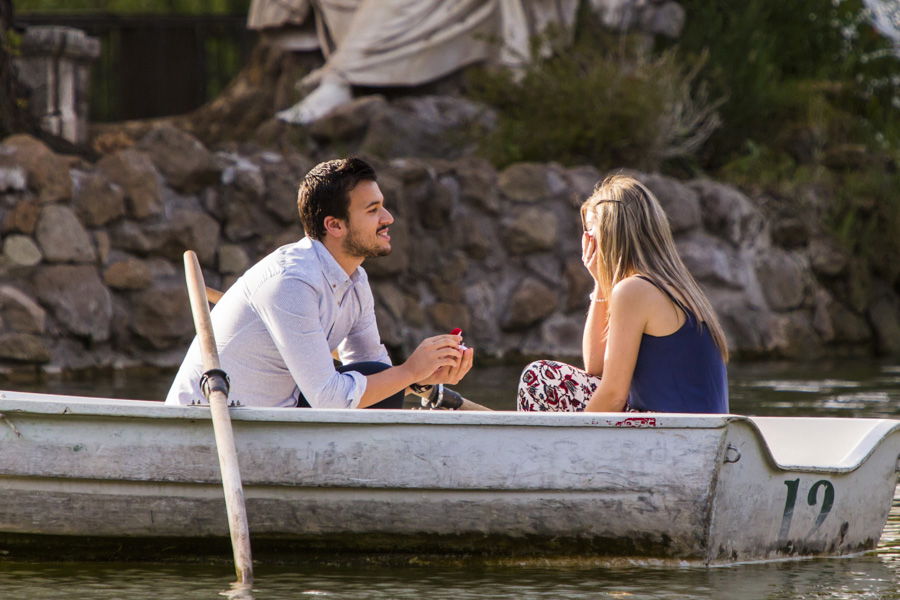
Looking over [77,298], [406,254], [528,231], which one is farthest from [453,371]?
[528,231]

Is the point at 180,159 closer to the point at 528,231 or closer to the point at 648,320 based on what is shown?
the point at 528,231

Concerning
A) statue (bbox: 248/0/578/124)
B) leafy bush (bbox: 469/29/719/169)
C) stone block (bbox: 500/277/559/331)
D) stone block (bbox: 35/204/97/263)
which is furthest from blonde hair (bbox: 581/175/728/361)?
statue (bbox: 248/0/578/124)

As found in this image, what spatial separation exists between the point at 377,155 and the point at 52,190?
8.22ft

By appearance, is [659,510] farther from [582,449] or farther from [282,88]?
[282,88]

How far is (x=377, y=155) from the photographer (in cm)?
1000

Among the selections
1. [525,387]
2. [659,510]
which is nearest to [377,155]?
[525,387]

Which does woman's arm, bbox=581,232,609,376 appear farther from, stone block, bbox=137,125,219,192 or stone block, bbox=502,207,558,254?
stone block, bbox=502,207,558,254

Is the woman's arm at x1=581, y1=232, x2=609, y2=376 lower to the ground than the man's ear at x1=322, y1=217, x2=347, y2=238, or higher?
lower

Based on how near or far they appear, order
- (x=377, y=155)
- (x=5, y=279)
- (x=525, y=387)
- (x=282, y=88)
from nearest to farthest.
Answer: (x=525, y=387) → (x=5, y=279) → (x=377, y=155) → (x=282, y=88)

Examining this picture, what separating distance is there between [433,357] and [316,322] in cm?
30

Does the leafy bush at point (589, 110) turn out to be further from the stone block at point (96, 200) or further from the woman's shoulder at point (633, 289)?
the woman's shoulder at point (633, 289)

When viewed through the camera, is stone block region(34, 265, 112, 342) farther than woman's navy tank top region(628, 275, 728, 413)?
Yes

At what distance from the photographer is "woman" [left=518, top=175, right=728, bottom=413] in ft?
12.4

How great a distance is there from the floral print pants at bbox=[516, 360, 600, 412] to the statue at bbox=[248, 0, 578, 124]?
22.4ft
